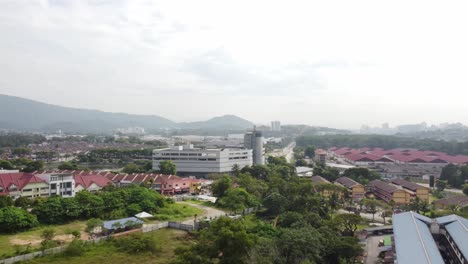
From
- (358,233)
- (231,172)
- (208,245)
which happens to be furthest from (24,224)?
(231,172)

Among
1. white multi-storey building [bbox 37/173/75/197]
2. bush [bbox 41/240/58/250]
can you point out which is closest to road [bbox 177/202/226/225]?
bush [bbox 41/240/58/250]

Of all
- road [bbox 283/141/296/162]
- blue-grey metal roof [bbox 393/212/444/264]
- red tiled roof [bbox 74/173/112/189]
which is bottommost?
road [bbox 283/141/296/162]

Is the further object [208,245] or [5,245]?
[5,245]

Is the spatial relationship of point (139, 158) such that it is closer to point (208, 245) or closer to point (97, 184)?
point (97, 184)

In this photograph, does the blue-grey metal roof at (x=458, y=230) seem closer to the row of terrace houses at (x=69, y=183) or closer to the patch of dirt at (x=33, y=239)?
the patch of dirt at (x=33, y=239)

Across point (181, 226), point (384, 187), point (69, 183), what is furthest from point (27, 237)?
point (384, 187)

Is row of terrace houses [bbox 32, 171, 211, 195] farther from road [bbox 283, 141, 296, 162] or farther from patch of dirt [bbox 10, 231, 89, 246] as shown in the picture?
road [bbox 283, 141, 296, 162]
